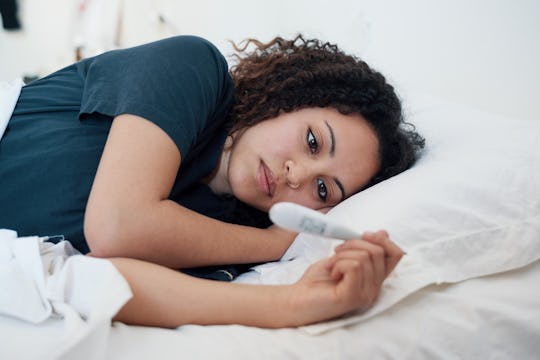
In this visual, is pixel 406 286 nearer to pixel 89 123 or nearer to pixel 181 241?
pixel 181 241

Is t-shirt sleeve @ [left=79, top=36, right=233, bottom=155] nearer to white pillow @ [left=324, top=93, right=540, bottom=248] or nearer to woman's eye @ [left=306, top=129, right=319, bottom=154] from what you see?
woman's eye @ [left=306, top=129, right=319, bottom=154]

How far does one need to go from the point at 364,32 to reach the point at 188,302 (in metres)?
1.04

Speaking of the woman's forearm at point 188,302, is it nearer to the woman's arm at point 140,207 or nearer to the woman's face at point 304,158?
the woman's arm at point 140,207

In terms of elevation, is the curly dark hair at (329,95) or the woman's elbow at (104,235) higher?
the curly dark hair at (329,95)

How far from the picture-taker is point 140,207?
1.99 feet

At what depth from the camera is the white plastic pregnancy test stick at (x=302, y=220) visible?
1.62 ft

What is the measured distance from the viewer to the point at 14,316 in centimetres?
51

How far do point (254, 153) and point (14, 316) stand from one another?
47cm

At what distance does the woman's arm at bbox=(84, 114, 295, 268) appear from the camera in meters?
0.60

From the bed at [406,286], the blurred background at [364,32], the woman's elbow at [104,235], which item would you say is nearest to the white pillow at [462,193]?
the bed at [406,286]

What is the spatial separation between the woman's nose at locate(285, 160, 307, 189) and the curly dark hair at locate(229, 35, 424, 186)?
11 cm

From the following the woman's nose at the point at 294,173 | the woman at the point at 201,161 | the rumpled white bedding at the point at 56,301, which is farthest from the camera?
the woman's nose at the point at 294,173

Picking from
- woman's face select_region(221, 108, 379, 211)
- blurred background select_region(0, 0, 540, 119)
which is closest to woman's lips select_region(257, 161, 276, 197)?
woman's face select_region(221, 108, 379, 211)

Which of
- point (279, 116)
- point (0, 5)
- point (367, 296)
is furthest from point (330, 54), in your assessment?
point (0, 5)
